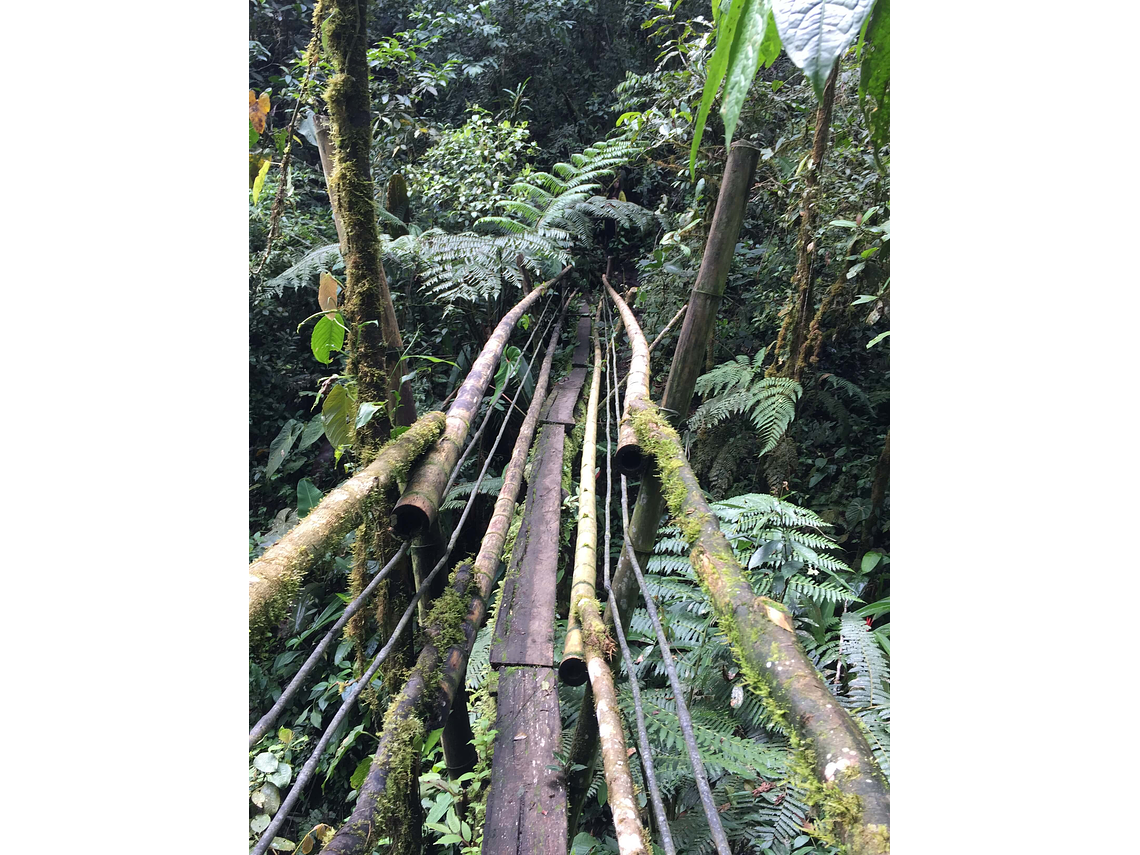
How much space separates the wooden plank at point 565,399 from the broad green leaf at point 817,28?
2.85 meters

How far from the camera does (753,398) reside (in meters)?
2.67

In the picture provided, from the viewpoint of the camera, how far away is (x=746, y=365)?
3064 millimetres

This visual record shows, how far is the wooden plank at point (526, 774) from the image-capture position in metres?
1.15

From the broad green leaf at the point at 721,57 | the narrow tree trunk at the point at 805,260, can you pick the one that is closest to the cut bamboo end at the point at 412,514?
the broad green leaf at the point at 721,57

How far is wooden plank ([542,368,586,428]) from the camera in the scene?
3.38 m

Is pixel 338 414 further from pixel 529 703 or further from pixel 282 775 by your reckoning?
pixel 282 775

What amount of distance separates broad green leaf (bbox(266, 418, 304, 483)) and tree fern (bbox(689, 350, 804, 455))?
130 inches

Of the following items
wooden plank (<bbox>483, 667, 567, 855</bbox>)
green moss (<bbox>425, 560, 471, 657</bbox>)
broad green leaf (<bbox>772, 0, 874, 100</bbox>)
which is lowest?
wooden plank (<bbox>483, 667, 567, 855</bbox>)

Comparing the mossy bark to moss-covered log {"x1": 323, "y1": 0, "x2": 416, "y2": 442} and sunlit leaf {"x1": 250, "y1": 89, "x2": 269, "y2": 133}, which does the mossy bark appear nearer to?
moss-covered log {"x1": 323, "y1": 0, "x2": 416, "y2": 442}

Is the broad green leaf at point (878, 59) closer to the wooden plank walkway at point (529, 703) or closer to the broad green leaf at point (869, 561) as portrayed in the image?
the wooden plank walkway at point (529, 703)

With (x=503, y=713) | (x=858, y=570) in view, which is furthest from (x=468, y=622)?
(x=858, y=570)

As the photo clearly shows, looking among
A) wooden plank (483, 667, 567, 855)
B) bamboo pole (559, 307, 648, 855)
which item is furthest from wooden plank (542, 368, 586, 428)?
wooden plank (483, 667, 567, 855)

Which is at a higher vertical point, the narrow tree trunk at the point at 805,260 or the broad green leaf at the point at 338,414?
the narrow tree trunk at the point at 805,260
